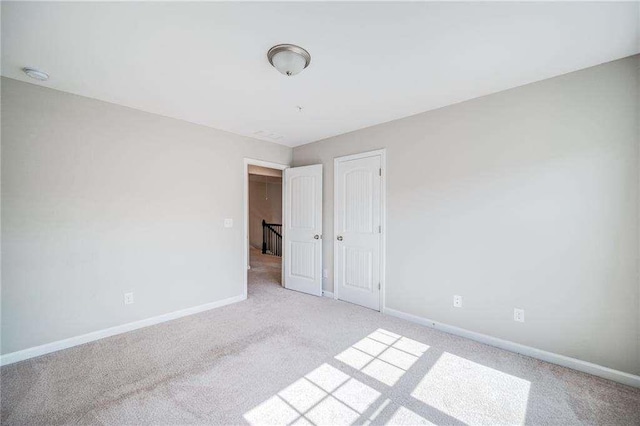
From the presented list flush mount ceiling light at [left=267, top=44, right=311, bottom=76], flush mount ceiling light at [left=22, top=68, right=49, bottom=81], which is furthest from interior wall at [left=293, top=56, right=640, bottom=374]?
flush mount ceiling light at [left=22, top=68, right=49, bottom=81]

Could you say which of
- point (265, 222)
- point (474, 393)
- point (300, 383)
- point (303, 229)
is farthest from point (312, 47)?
point (265, 222)

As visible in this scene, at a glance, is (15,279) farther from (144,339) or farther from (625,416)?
(625,416)

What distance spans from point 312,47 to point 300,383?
2.47 meters

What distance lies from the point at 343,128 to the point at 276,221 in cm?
620

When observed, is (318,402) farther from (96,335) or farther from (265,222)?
(265,222)

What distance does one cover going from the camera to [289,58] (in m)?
1.89

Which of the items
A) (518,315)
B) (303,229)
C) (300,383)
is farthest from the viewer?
(303,229)

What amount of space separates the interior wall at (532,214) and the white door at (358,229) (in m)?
0.28

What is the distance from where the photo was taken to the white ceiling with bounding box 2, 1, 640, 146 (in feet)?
5.09

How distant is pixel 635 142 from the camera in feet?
6.36

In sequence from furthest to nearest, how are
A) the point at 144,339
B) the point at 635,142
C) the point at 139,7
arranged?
the point at 144,339 → the point at 635,142 → the point at 139,7

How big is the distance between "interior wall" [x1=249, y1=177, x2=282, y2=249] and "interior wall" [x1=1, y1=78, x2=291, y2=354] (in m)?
5.57

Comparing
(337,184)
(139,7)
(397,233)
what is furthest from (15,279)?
(397,233)

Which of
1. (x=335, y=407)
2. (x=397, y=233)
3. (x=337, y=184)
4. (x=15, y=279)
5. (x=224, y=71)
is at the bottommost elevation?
(x=335, y=407)
